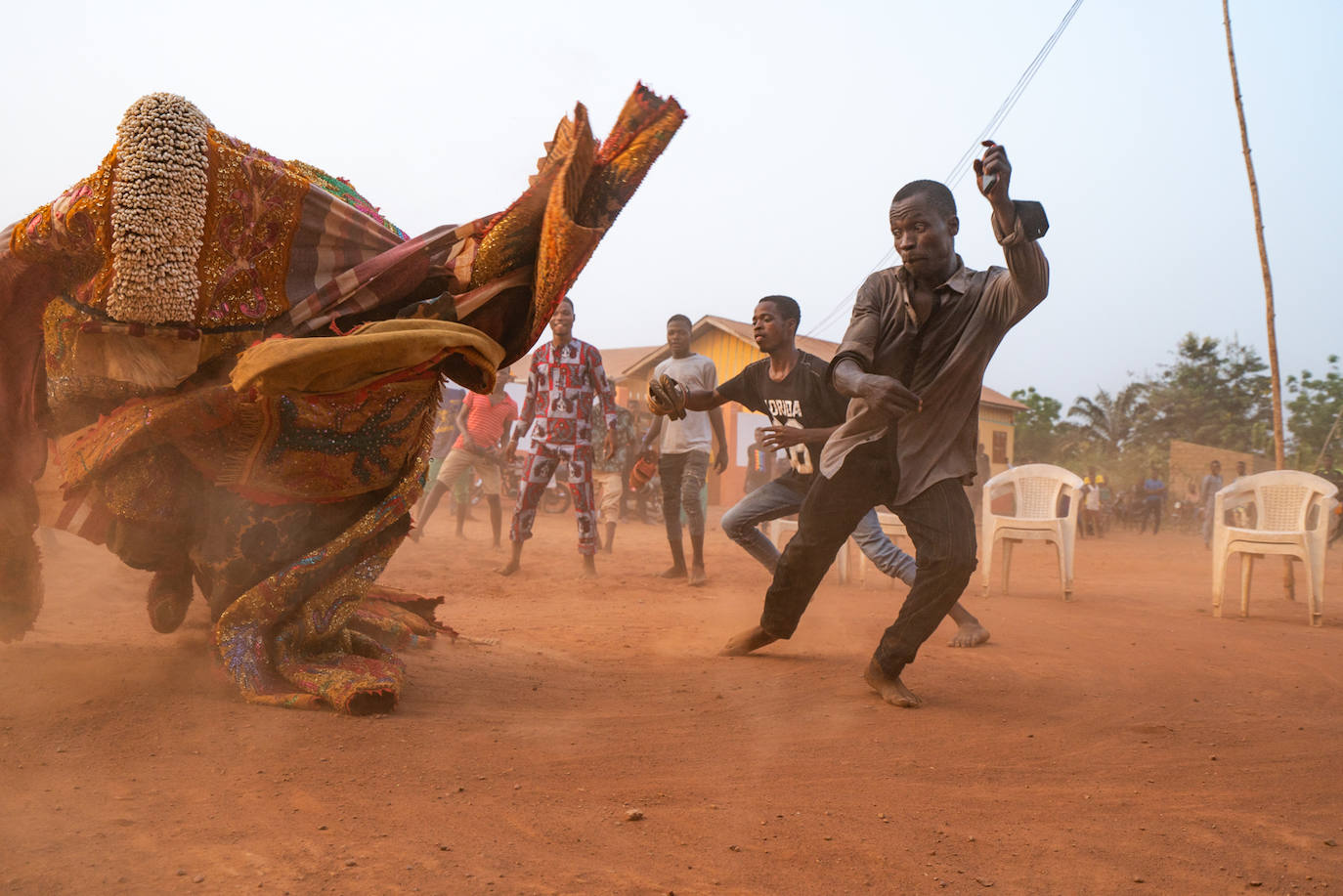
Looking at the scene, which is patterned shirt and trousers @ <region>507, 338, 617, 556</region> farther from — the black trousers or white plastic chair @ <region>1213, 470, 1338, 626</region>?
white plastic chair @ <region>1213, 470, 1338, 626</region>

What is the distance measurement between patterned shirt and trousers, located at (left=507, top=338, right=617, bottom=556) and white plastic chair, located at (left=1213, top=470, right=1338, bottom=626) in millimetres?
4817

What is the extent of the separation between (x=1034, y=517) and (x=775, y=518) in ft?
14.0

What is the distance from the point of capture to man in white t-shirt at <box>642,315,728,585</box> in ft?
26.9

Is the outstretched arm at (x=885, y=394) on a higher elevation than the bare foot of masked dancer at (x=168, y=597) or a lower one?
higher

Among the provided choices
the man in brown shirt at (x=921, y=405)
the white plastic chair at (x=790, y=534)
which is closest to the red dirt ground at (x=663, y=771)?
the man in brown shirt at (x=921, y=405)

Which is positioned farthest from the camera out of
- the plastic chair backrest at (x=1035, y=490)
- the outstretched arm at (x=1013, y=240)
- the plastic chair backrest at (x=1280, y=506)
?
the plastic chair backrest at (x=1035, y=490)

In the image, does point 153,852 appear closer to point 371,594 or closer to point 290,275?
point 290,275

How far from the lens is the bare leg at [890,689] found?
3953mm

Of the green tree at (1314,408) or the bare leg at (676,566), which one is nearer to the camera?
the bare leg at (676,566)

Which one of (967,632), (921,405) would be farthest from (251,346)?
(967,632)

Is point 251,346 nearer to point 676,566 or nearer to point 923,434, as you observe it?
point 923,434

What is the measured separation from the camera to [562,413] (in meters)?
7.94

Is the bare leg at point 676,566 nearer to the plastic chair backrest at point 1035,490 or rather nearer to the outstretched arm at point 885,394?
the plastic chair backrest at point 1035,490

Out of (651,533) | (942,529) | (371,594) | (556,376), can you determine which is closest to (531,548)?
(556,376)
